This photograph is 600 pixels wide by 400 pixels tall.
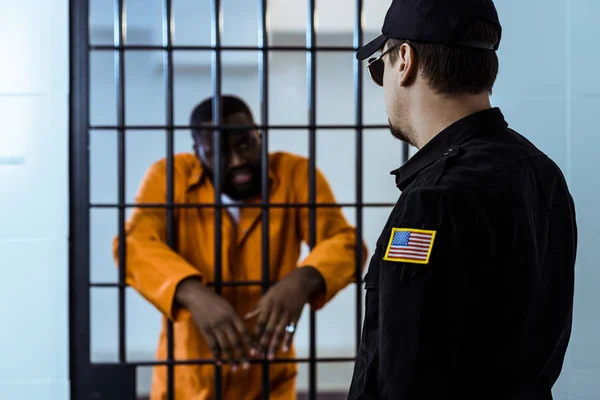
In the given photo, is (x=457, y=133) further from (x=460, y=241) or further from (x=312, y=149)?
(x=312, y=149)

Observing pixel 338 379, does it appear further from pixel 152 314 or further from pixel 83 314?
pixel 83 314

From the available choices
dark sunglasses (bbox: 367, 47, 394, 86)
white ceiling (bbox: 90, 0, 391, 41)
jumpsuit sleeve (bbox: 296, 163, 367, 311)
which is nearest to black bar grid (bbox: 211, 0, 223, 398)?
jumpsuit sleeve (bbox: 296, 163, 367, 311)

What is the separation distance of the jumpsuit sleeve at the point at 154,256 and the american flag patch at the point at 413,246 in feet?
3.64

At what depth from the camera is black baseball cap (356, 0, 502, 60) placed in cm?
107

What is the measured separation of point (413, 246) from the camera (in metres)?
0.94

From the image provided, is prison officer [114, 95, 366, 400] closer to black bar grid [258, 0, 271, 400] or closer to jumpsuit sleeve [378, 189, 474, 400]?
black bar grid [258, 0, 271, 400]

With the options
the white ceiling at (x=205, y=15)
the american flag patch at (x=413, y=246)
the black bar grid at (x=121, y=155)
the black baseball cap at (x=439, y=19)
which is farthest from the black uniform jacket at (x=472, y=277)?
the white ceiling at (x=205, y=15)

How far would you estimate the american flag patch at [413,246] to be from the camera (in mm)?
934

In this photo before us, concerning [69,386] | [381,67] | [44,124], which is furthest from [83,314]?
[381,67]

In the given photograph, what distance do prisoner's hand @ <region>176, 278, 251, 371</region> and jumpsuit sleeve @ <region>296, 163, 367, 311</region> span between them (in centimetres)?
24

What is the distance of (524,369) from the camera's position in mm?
1053

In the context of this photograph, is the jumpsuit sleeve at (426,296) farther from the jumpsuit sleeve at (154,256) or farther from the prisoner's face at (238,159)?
the prisoner's face at (238,159)

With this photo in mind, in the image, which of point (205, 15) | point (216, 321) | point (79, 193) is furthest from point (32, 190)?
point (205, 15)

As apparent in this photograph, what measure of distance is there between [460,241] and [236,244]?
4.63ft
